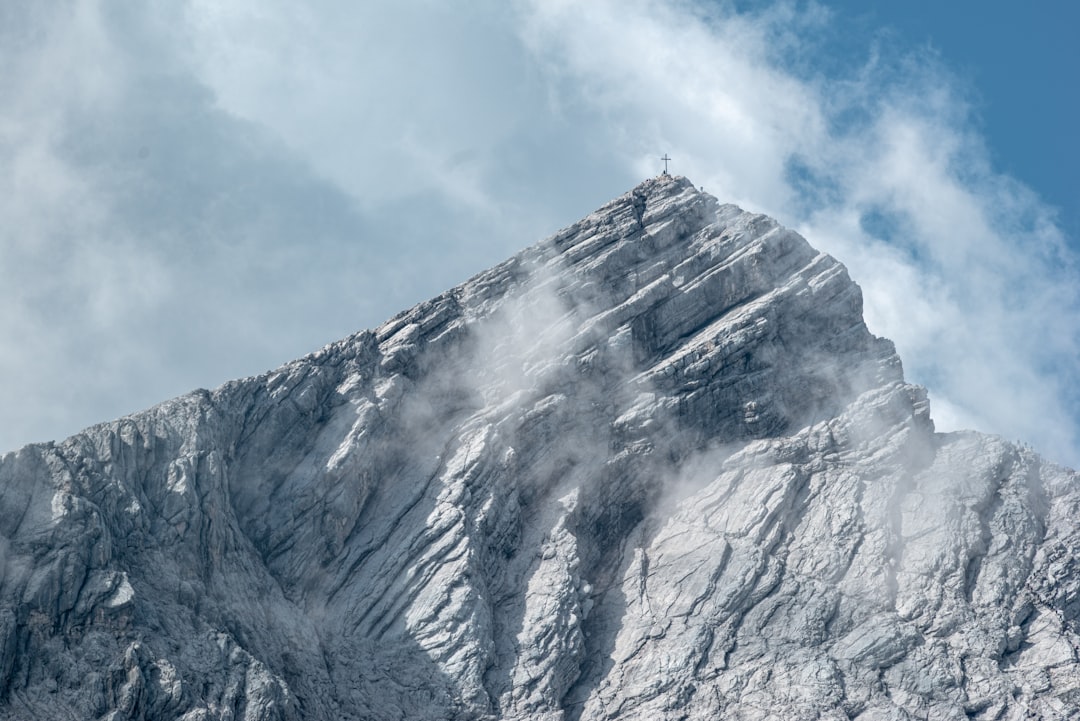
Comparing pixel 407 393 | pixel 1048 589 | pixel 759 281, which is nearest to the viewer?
pixel 1048 589

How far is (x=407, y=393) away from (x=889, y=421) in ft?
89.7

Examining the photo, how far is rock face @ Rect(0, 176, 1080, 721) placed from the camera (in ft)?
260

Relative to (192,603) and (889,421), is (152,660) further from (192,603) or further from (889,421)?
(889,421)

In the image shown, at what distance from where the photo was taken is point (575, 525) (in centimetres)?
9175

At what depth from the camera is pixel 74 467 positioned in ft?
269

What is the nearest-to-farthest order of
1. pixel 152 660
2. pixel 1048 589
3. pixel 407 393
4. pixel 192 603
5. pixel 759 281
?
pixel 152 660, pixel 192 603, pixel 1048 589, pixel 407 393, pixel 759 281

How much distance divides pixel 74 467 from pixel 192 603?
906 centimetres

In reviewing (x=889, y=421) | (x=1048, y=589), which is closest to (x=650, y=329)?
(x=889, y=421)

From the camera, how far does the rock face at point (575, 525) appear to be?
79.1 meters

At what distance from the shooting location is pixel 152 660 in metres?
74.8

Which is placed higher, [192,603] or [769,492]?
[769,492]

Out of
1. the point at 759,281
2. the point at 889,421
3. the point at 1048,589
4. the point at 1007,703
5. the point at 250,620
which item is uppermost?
the point at 759,281

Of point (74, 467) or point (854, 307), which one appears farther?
point (854, 307)

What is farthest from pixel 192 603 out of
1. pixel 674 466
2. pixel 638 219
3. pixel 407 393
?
pixel 638 219
